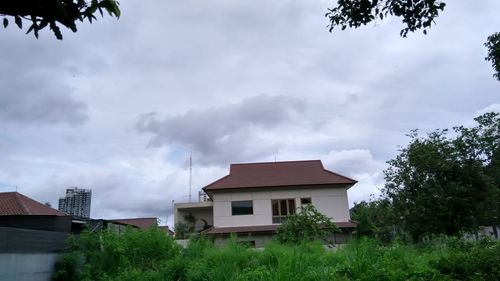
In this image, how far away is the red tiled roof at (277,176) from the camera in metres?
33.3

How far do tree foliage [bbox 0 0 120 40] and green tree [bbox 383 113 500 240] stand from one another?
21061mm

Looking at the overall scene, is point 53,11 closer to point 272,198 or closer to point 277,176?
point 272,198

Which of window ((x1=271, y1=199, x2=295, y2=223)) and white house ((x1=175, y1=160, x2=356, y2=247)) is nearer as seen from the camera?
white house ((x1=175, y1=160, x2=356, y2=247))

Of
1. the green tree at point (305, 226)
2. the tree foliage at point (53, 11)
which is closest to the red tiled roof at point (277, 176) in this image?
the green tree at point (305, 226)

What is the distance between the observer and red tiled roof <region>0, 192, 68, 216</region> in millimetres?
27172

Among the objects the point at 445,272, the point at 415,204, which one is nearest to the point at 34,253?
the point at 445,272

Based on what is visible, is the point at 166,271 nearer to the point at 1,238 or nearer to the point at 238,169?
the point at 1,238

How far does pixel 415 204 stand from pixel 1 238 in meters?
18.4

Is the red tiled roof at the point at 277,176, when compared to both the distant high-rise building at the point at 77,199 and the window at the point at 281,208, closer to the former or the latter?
the window at the point at 281,208

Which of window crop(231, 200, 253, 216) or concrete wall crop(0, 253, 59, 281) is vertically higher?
window crop(231, 200, 253, 216)

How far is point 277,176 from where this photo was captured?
114 ft

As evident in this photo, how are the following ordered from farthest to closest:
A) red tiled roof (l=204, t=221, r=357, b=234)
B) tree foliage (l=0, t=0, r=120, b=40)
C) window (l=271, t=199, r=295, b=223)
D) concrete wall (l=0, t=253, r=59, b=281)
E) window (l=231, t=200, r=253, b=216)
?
window (l=231, t=200, r=253, b=216) → window (l=271, t=199, r=295, b=223) → red tiled roof (l=204, t=221, r=357, b=234) → concrete wall (l=0, t=253, r=59, b=281) → tree foliage (l=0, t=0, r=120, b=40)

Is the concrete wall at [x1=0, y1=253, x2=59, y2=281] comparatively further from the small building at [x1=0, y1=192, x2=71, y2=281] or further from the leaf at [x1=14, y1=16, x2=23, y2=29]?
the leaf at [x1=14, y1=16, x2=23, y2=29]

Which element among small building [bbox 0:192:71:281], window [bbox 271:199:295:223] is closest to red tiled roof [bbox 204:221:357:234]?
window [bbox 271:199:295:223]
